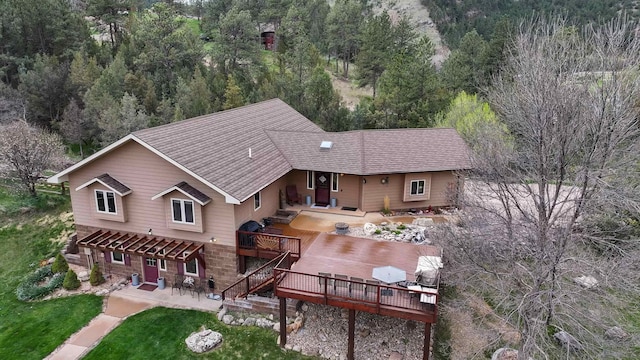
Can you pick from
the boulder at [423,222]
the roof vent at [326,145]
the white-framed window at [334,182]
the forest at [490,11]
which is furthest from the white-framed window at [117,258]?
the forest at [490,11]

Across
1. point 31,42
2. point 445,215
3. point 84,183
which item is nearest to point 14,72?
point 31,42

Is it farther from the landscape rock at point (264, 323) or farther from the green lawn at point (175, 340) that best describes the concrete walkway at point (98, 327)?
the landscape rock at point (264, 323)

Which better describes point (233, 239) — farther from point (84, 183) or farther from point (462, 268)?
point (462, 268)

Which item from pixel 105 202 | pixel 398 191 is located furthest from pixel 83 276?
pixel 398 191

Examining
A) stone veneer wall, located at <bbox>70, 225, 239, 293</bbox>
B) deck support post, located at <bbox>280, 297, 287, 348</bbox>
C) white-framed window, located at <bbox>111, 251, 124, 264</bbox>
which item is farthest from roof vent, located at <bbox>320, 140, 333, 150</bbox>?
white-framed window, located at <bbox>111, 251, 124, 264</bbox>

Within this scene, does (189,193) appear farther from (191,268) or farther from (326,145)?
(326,145)
